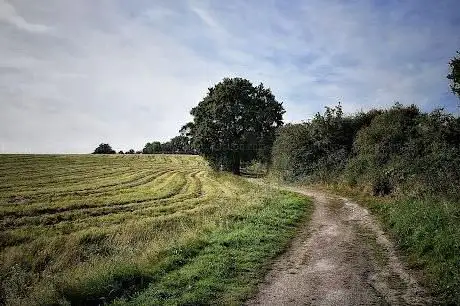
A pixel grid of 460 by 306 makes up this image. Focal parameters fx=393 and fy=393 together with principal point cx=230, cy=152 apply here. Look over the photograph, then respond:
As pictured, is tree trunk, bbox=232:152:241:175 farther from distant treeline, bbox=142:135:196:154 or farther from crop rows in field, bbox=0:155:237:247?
distant treeline, bbox=142:135:196:154

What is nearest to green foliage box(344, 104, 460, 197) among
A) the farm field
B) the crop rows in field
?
the farm field

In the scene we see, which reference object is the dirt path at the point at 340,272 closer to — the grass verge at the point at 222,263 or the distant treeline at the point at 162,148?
the grass verge at the point at 222,263

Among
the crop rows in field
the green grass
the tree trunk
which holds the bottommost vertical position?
the crop rows in field

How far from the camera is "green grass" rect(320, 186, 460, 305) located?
8.95 m

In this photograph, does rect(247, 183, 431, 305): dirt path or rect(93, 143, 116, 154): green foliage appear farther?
rect(93, 143, 116, 154): green foliage

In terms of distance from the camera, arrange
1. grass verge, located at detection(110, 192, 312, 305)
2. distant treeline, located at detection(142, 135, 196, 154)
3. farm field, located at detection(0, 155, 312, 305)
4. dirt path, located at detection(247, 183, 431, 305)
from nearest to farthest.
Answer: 1. dirt path, located at detection(247, 183, 431, 305)
2. grass verge, located at detection(110, 192, 312, 305)
3. farm field, located at detection(0, 155, 312, 305)
4. distant treeline, located at detection(142, 135, 196, 154)

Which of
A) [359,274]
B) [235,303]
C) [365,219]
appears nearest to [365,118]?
[365,219]

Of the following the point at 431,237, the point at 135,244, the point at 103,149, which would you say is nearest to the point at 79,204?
the point at 135,244

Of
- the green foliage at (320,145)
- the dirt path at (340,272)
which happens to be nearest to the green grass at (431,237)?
the dirt path at (340,272)

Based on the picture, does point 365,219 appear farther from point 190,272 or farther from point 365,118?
point 365,118

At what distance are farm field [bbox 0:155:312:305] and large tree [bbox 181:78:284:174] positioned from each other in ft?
70.0

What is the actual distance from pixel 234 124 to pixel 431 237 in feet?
164

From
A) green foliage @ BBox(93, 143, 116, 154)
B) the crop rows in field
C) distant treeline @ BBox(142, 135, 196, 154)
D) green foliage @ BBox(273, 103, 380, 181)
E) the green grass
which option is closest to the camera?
the green grass

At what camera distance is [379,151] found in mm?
24531
